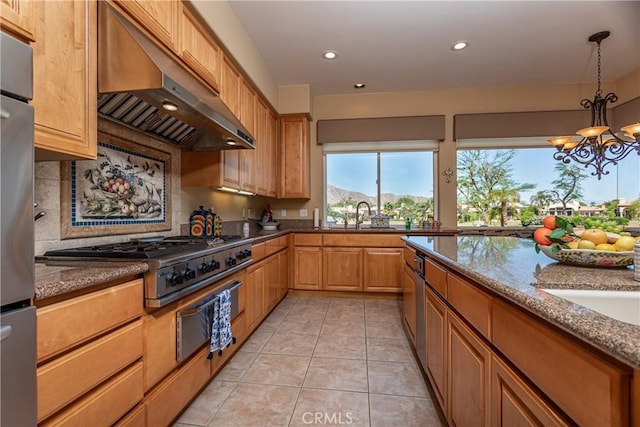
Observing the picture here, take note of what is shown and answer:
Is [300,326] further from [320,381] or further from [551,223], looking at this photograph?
[551,223]

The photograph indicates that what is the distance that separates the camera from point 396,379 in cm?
192

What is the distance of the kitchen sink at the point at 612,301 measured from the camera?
81 cm

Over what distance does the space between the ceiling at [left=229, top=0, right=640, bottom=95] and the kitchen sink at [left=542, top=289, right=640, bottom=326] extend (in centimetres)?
248

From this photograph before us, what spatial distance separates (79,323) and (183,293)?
1.65ft

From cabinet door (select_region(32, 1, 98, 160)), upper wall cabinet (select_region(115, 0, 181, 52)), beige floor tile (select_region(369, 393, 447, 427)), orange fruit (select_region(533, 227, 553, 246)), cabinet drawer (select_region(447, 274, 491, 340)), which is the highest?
upper wall cabinet (select_region(115, 0, 181, 52))

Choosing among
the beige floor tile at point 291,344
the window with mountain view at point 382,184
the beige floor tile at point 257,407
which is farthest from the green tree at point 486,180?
the beige floor tile at point 257,407

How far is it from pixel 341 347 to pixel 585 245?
179cm

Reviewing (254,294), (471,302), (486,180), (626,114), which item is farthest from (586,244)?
(626,114)

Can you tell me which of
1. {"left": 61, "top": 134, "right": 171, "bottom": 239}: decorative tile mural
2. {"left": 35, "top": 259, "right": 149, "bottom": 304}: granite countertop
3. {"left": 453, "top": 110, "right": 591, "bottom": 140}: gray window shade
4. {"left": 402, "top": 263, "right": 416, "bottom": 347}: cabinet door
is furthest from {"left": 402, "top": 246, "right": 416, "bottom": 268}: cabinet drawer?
{"left": 453, "top": 110, "right": 591, "bottom": 140}: gray window shade

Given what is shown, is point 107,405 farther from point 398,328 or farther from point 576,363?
point 398,328

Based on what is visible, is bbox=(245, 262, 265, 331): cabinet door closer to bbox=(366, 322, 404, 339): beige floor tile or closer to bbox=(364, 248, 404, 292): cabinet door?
bbox=(366, 322, 404, 339): beige floor tile

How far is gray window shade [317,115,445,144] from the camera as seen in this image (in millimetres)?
4121

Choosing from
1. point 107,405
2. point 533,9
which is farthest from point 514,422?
point 533,9

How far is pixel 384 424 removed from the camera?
1.52 meters
